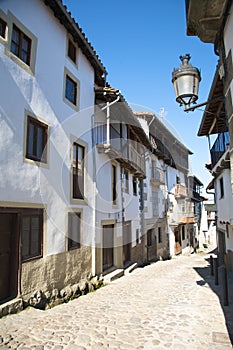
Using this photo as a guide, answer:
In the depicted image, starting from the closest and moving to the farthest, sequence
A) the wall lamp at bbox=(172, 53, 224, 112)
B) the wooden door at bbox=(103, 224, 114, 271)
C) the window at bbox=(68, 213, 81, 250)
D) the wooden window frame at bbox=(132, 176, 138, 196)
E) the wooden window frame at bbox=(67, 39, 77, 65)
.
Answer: the wall lamp at bbox=(172, 53, 224, 112) < the window at bbox=(68, 213, 81, 250) < the wooden window frame at bbox=(67, 39, 77, 65) < the wooden door at bbox=(103, 224, 114, 271) < the wooden window frame at bbox=(132, 176, 138, 196)

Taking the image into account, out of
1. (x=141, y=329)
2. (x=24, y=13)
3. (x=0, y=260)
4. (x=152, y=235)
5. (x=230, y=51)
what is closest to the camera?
(x=230, y=51)

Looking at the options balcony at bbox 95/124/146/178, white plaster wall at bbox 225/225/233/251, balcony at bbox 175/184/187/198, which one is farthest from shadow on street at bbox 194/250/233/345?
balcony at bbox 175/184/187/198

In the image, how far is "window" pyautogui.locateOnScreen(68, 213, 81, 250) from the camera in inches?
384

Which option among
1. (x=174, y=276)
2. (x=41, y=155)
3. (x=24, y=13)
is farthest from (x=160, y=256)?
(x=24, y=13)

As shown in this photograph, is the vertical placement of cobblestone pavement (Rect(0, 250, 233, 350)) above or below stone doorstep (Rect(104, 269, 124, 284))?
above

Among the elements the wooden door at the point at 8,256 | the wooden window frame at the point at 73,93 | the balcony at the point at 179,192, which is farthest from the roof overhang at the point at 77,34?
the balcony at the point at 179,192

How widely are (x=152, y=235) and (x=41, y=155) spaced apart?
15.5m

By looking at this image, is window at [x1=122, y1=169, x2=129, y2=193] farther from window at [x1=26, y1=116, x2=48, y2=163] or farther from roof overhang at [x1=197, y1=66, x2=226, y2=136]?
window at [x1=26, y1=116, x2=48, y2=163]

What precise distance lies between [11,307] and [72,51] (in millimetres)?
9539

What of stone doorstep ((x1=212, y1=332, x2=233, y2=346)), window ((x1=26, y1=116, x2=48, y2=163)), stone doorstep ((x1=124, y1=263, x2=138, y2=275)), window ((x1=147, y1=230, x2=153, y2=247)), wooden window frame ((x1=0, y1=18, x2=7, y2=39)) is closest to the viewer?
stone doorstep ((x1=212, y1=332, x2=233, y2=346))

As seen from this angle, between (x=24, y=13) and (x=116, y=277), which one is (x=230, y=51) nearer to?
(x=24, y=13)

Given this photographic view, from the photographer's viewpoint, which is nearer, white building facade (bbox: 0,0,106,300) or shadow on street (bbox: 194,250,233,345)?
shadow on street (bbox: 194,250,233,345)

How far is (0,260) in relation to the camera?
6.75 metres

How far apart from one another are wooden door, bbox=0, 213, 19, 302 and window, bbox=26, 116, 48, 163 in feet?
6.50
